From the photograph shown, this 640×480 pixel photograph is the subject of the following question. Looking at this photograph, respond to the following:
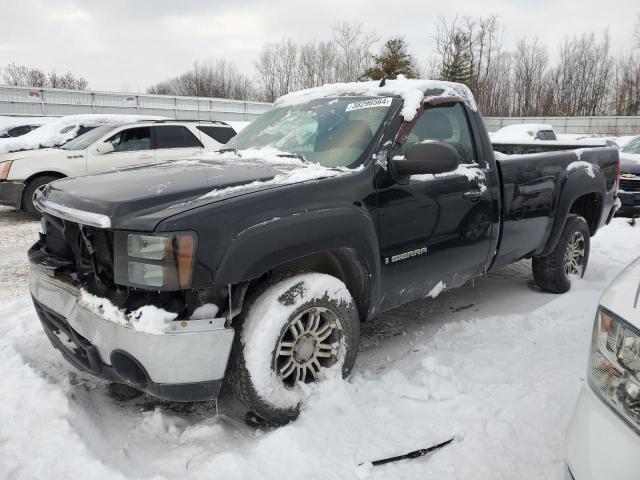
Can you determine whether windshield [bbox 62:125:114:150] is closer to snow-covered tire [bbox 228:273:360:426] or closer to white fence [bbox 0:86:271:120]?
snow-covered tire [bbox 228:273:360:426]

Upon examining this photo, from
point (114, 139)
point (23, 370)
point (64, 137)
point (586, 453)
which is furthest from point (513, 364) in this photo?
point (64, 137)

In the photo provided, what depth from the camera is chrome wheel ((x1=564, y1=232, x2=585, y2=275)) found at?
185 inches

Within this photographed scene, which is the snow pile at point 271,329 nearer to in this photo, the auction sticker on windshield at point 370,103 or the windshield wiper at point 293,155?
the windshield wiper at point 293,155

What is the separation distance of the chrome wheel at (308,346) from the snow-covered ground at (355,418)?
11 cm

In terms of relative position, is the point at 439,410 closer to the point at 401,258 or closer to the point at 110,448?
the point at 401,258

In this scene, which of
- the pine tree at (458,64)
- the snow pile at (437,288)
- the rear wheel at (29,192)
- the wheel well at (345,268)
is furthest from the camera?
the pine tree at (458,64)

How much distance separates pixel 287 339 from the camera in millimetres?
2551

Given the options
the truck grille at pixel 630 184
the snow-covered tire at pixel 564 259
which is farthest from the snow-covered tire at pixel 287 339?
the truck grille at pixel 630 184

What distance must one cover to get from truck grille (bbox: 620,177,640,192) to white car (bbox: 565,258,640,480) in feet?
31.0

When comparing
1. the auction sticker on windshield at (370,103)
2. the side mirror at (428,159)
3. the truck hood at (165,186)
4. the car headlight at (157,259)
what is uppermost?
the auction sticker on windshield at (370,103)

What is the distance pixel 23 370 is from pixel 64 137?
8.83 m

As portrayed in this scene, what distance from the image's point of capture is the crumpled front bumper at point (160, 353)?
7.05 ft

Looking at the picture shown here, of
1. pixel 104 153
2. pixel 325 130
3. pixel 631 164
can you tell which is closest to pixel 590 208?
pixel 325 130

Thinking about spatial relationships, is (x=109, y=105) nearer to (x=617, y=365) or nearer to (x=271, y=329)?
(x=271, y=329)
